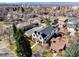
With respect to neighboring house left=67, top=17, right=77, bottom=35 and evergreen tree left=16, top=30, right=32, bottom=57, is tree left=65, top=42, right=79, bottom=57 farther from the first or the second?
evergreen tree left=16, top=30, right=32, bottom=57

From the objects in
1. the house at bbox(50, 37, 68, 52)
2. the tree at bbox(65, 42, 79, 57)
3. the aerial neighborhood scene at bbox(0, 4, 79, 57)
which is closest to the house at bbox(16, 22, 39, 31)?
the aerial neighborhood scene at bbox(0, 4, 79, 57)

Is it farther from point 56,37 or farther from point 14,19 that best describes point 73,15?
point 14,19

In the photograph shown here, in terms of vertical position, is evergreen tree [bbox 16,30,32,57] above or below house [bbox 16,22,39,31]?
below

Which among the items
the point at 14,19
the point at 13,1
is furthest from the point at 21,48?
the point at 13,1

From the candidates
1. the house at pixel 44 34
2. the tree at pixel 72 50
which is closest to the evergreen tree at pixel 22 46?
the house at pixel 44 34

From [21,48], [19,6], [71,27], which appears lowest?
[21,48]

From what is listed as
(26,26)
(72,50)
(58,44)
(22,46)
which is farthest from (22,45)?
(72,50)

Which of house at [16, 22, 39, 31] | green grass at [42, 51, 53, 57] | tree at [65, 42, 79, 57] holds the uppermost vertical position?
house at [16, 22, 39, 31]
